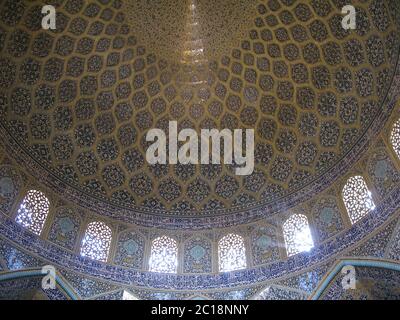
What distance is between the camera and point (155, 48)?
19.0 metres

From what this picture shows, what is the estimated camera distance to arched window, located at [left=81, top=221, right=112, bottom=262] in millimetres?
16344

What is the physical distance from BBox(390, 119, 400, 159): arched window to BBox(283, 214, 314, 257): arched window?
335cm

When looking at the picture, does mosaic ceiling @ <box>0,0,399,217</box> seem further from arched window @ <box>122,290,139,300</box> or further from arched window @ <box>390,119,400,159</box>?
arched window @ <box>122,290,139,300</box>

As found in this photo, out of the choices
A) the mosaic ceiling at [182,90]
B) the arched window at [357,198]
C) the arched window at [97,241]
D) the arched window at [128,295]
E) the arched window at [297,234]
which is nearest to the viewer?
the arched window at [357,198]

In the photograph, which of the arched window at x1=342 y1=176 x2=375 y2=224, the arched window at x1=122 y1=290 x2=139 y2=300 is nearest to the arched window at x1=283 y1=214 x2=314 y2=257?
the arched window at x1=342 y1=176 x2=375 y2=224

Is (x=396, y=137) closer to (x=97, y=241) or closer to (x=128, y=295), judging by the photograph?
(x=128, y=295)

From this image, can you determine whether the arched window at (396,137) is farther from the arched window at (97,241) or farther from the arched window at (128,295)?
the arched window at (97,241)

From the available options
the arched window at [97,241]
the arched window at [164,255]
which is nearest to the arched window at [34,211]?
the arched window at [97,241]

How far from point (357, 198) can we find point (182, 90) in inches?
284

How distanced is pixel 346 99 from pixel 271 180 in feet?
11.4

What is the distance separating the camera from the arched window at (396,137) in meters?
14.9

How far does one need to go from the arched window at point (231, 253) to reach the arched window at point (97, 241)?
346cm

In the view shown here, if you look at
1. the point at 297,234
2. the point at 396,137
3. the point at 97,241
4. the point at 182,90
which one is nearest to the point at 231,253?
the point at 297,234
